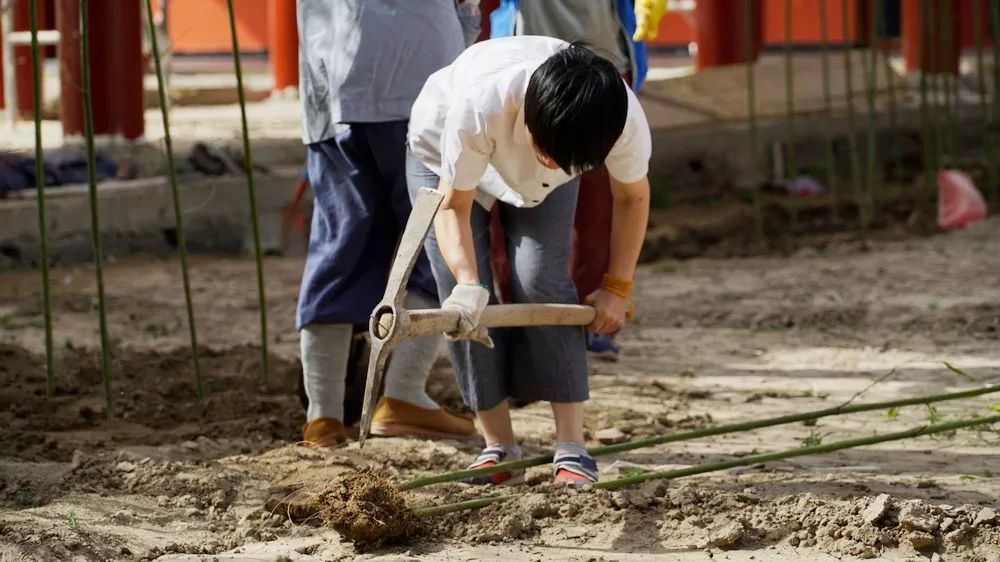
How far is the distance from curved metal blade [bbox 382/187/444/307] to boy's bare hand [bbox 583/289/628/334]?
1.90 ft

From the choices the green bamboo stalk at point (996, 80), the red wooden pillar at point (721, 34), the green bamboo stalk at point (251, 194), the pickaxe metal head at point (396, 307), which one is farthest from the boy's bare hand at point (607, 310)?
the red wooden pillar at point (721, 34)

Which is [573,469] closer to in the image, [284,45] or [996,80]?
[996,80]

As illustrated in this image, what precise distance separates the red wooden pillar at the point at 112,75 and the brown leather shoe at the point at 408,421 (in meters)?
4.72

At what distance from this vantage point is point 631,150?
10.3 ft

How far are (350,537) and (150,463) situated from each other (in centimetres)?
71

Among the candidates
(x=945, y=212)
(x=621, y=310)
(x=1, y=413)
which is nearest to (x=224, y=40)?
(x=945, y=212)

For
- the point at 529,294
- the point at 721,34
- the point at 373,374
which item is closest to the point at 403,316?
the point at 373,374

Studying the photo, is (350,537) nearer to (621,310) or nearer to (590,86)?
(621,310)

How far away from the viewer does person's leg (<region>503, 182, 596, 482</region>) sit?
3.36 metres

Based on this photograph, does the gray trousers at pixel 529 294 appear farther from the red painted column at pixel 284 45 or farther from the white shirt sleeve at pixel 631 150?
the red painted column at pixel 284 45

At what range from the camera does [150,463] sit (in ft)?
11.5

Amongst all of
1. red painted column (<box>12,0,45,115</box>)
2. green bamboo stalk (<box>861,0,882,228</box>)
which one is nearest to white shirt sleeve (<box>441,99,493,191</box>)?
green bamboo stalk (<box>861,0,882,228</box>)

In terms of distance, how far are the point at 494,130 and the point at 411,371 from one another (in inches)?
41.7

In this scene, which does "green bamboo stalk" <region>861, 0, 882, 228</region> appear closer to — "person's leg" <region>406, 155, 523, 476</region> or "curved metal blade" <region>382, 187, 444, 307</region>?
"person's leg" <region>406, 155, 523, 476</region>
